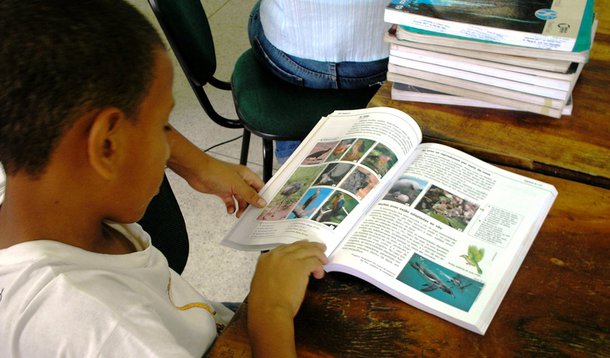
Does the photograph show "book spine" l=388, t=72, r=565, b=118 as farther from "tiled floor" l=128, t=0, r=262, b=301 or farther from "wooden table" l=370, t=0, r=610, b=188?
"tiled floor" l=128, t=0, r=262, b=301

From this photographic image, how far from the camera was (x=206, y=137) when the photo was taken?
2.12 meters

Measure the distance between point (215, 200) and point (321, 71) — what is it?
707 mm

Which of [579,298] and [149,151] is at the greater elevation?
[149,151]

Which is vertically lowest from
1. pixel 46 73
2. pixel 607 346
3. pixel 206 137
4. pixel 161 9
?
pixel 206 137

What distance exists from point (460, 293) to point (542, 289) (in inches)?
3.6

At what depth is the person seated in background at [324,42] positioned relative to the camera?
1202 mm

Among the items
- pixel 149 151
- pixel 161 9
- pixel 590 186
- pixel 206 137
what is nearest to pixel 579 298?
pixel 590 186

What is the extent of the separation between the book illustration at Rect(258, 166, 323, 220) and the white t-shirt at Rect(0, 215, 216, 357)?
207 mm

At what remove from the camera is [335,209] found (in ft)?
2.45

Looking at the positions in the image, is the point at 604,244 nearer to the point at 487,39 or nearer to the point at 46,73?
the point at 487,39

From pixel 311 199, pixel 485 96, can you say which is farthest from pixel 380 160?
pixel 485 96

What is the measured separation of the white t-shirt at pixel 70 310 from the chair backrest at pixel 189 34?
2.21ft

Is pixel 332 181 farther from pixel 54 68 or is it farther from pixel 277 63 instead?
pixel 277 63

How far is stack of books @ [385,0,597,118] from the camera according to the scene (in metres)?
0.80
